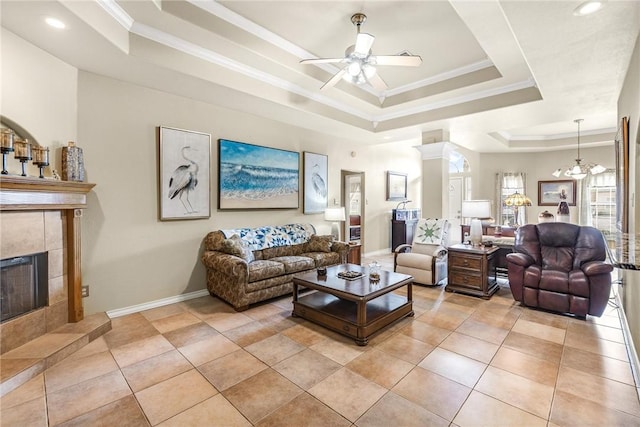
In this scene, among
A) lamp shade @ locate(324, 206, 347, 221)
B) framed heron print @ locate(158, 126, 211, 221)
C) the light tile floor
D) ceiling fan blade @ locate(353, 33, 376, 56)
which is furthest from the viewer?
lamp shade @ locate(324, 206, 347, 221)

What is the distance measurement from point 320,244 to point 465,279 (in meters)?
2.15

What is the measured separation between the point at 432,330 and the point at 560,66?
2.88m

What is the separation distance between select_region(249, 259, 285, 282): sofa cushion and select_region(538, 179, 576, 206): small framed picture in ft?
27.3

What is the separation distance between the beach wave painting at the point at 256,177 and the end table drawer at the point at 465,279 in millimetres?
2719

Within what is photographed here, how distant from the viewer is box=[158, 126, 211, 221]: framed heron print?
12.0ft

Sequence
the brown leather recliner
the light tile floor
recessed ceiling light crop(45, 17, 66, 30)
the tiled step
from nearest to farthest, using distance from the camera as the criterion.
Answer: the light tile floor < the tiled step < recessed ceiling light crop(45, 17, 66, 30) < the brown leather recliner

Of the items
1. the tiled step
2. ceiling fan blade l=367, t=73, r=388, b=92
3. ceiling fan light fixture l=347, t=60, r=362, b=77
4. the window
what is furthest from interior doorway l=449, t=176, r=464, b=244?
the tiled step


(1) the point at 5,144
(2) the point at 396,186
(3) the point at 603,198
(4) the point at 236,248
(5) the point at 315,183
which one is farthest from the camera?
(2) the point at 396,186

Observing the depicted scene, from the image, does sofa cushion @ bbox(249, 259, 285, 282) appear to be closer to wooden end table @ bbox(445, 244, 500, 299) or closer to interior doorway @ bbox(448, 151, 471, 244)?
wooden end table @ bbox(445, 244, 500, 299)

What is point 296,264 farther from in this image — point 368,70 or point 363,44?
point 363,44

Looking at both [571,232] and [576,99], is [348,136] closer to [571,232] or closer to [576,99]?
[576,99]

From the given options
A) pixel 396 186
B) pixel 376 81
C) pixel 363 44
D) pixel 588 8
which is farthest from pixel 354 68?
pixel 396 186

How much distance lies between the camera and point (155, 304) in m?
3.63

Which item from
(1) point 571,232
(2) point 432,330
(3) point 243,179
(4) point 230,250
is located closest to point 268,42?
(3) point 243,179
